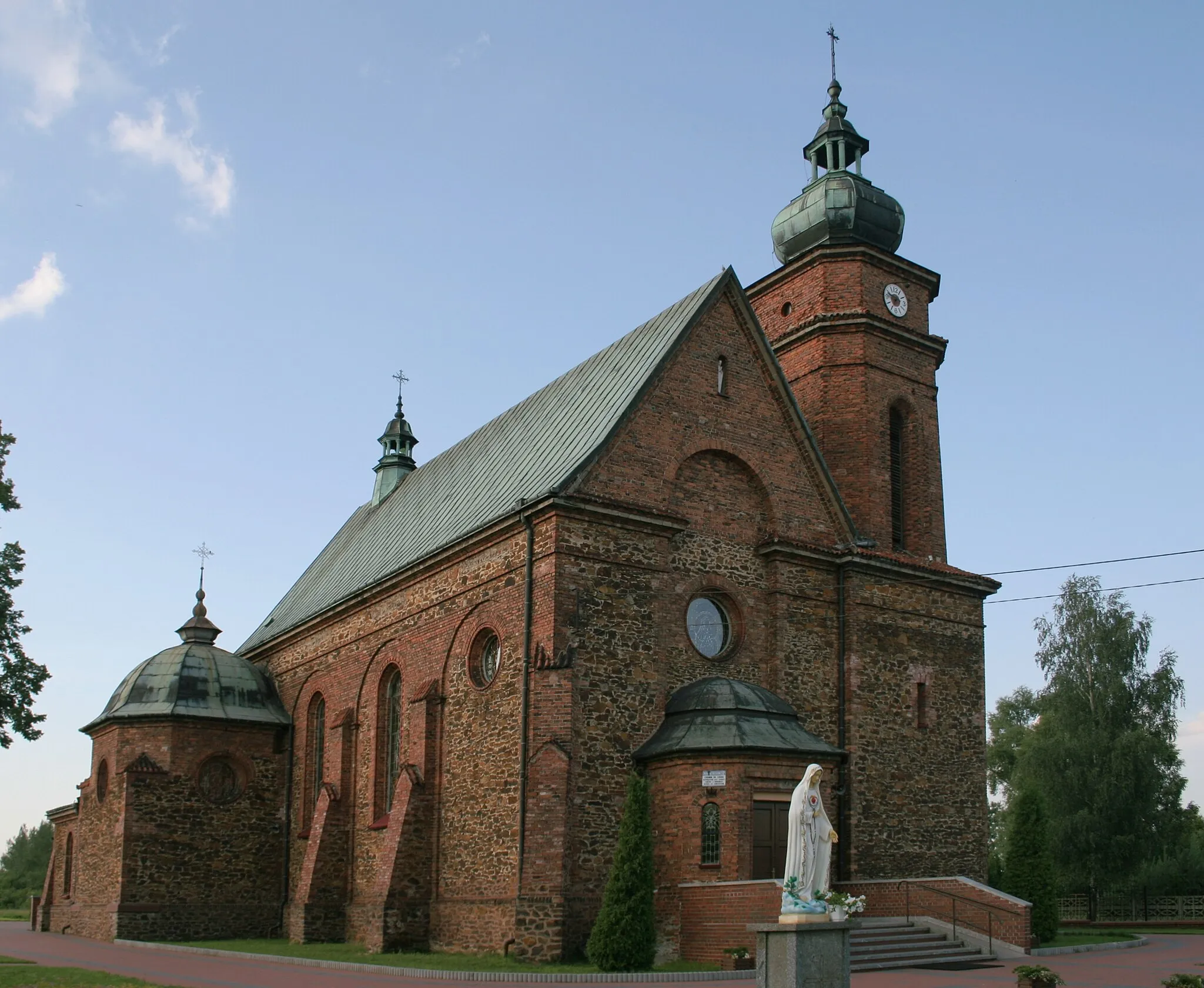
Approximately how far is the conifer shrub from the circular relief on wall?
2025cm

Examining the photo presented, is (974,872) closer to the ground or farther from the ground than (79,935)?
farther from the ground

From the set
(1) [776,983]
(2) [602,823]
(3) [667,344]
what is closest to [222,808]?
(2) [602,823]

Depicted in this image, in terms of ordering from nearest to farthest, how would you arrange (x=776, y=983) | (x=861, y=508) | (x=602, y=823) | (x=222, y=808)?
(x=776, y=983), (x=602, y=823), (x=861, y=508), (x=222, y=808)

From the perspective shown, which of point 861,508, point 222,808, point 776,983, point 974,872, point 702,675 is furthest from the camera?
point 222,808

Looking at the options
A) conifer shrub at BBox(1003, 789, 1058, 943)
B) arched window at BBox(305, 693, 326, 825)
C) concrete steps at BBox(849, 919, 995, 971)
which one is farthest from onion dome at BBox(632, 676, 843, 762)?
arched window at BBox(305, 693, 326, 825)

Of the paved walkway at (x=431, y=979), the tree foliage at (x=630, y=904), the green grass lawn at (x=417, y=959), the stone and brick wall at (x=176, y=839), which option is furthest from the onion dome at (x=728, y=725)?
the stone and brick wall at (x=176, y=839)

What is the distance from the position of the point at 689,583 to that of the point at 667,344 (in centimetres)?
498

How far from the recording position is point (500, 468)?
2961cm

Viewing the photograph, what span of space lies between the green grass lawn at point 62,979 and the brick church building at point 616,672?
607 cm

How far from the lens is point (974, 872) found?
27609mm

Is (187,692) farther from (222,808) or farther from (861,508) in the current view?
(861,508)

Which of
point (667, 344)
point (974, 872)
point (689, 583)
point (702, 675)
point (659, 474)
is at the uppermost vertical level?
point (667, 344)

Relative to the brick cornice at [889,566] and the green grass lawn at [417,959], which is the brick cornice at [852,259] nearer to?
the brick cornice at [889,566]

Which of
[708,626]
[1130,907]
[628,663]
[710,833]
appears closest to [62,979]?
[710,833]
